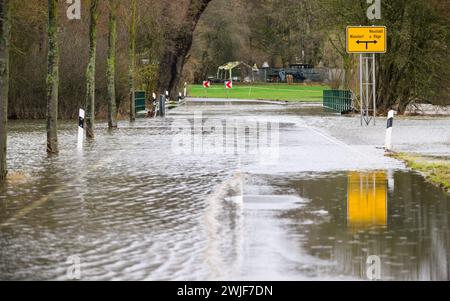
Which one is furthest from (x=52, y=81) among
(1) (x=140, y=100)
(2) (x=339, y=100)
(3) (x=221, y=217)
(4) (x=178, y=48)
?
(4) (x=178, y=48)

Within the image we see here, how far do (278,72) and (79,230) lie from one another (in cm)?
11334

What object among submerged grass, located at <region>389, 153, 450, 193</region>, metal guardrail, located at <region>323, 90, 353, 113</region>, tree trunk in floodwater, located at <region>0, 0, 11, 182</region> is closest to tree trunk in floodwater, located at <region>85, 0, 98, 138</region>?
submerged grass, located at <region>389, 153, 450, 193</region>

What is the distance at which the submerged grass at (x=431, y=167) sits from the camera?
1588 centimetres

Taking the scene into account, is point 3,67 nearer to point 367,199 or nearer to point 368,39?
point 367,199

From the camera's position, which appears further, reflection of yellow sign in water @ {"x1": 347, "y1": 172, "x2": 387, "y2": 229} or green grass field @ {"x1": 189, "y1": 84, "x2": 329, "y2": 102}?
green grass field @ {"x1": 189, "y1": 84, "x2": 329, "y2": 102}

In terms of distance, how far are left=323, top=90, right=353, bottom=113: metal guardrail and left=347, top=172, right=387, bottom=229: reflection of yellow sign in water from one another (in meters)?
32.5

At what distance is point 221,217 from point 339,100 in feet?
135

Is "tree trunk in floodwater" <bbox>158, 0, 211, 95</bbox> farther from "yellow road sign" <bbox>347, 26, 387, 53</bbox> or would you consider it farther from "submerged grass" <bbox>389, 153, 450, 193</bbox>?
"submerged grass" <bbox>389, 153, 450, 193</bbox>

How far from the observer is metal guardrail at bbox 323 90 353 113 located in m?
49.8

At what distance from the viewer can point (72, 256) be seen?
30.8ft

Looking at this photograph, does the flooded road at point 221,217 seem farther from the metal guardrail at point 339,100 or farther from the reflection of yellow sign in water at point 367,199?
the metal guardrail at point 339,100

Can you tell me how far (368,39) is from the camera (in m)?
38.3
